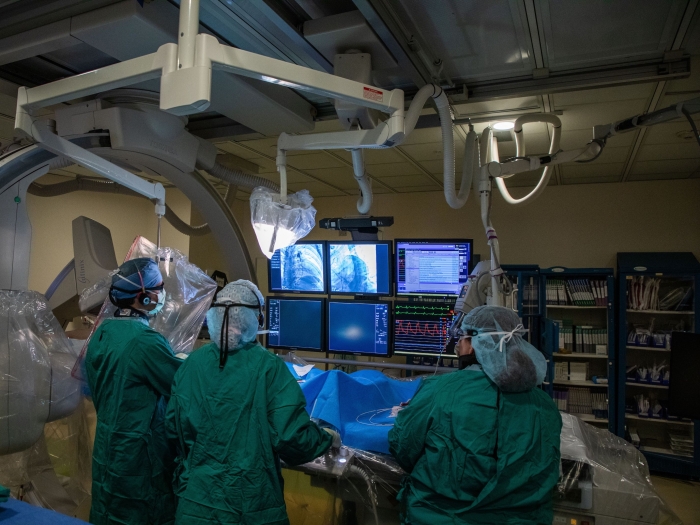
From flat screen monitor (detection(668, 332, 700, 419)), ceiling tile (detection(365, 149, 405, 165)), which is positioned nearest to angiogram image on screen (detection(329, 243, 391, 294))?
ceiling tile (detection(365, 149, 405, 165))

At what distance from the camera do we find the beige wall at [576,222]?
520cm

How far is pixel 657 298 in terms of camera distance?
4773 millimetres

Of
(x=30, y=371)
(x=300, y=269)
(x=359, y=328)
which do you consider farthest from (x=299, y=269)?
(x=30, y=371)

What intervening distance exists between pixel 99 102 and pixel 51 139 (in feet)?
1.81

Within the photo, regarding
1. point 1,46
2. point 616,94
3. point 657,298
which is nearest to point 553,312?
point 657,298

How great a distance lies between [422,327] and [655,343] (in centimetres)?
288

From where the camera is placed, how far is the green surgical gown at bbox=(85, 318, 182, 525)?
2080 mm

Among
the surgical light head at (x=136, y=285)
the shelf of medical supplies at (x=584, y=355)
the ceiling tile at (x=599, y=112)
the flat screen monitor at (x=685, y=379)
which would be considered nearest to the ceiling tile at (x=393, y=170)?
the ceiling tile at (x=599, y=112)

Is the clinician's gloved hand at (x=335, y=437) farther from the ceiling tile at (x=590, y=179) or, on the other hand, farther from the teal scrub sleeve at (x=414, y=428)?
the ceiling tile at (x=590, y=179)

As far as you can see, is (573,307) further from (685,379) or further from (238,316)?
(238,316)

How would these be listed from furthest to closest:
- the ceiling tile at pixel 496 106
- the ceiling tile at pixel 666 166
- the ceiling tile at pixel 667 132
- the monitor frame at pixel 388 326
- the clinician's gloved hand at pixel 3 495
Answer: the ceiling tile at pixel 666 166
the ceiling tile at pixel 667 132
the monitor frame at pixel 388 326
the ceiling tile at pixel 496 106
the clinician's gloved hand at pixel 3 495

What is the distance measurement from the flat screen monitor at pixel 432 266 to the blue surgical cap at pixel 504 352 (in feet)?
4.40

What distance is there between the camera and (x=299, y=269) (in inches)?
140

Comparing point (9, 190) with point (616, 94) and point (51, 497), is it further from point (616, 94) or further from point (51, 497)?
point (616, 94)
